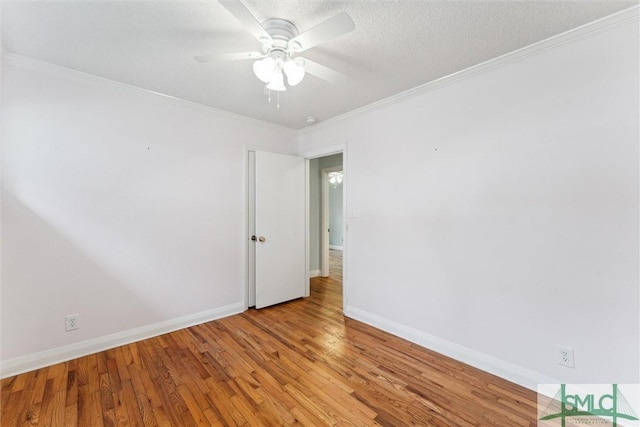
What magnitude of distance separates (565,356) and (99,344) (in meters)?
3.74

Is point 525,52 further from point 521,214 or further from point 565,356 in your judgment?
point 565,356

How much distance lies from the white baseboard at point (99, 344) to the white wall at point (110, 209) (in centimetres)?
2

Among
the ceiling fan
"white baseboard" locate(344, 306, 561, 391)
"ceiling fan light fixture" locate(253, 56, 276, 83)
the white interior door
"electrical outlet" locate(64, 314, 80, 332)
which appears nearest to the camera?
the ceiling fan

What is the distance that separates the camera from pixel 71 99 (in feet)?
7.50

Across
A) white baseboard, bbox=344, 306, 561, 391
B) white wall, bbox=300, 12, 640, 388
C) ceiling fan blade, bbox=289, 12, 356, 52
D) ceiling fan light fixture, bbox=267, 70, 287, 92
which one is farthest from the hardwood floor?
ceiling fan blade, bbox=289, 12, 356, 52

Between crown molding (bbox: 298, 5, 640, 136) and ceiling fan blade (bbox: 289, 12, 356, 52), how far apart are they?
4.72 feet

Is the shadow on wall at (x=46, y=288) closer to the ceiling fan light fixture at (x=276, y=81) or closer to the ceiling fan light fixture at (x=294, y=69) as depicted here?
the ceiling fan light fixture at (x=276, y=81)

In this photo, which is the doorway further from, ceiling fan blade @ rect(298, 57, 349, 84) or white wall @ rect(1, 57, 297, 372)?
ceiling fan blade @ rect(298, 57, 349, 84)

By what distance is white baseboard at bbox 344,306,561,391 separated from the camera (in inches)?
75.2

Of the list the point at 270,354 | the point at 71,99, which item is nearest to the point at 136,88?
the point at 71,99

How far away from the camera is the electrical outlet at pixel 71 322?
2.26 m

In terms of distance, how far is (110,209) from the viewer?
2.46 meters

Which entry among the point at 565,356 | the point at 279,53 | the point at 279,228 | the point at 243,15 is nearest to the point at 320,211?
the point at 279,228

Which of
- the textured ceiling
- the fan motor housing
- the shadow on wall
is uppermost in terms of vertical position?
the textured ceiling
